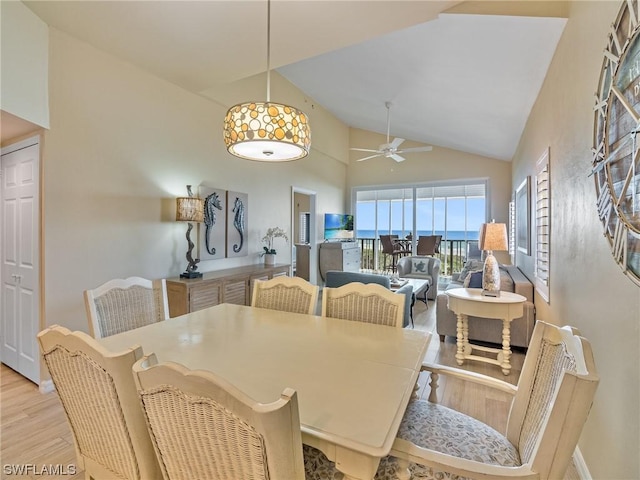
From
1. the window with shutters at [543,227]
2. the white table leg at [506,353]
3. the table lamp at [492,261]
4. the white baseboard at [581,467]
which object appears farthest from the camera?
the table lamp at [492,261]

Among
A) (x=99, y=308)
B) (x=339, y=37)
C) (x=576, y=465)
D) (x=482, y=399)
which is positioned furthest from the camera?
(x=339, y=37)

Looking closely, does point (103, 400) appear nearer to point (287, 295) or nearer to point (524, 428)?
point (287, 295)

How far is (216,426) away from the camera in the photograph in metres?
0.77

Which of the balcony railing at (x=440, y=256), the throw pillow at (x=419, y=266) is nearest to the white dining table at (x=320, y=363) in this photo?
the throw pillow at (x=419, y=266)

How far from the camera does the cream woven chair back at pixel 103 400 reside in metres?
1.00

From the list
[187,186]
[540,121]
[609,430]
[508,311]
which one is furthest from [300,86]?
[609,430]

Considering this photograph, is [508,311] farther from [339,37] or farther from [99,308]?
[99,308]

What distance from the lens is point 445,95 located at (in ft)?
13.8

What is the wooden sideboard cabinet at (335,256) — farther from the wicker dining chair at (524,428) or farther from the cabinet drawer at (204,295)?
the wicker dining chair at (524,428)

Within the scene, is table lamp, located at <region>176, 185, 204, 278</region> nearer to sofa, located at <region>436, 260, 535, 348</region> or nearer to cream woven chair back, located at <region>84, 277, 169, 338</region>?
cream woven chair back, located at <region>84, 277, 169, 338</region>

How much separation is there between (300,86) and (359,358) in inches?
225

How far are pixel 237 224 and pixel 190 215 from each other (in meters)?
1.14
